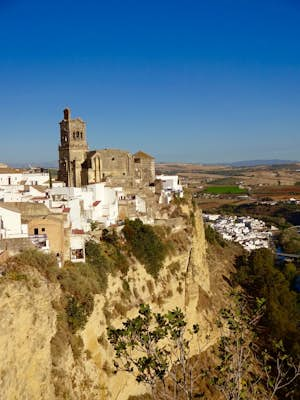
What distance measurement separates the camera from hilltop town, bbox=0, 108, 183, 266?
54.9 feet

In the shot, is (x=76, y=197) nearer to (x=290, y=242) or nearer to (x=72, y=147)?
(x=72, y=147)

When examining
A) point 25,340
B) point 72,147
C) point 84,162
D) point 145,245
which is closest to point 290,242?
point 84,162

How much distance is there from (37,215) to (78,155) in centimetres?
1282

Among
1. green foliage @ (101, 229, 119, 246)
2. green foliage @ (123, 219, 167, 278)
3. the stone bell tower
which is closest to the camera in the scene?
green foliage @ (101, 229, 119, 246)

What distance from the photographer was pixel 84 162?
30.7m

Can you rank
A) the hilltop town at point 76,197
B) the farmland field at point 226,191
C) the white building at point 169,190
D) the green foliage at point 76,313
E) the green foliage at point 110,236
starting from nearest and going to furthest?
the green foliage at point 76,313 → the hilltop town at point 76,197 → the green foliage at point 110,236 → the white building at point 169,190 → the farmland field at point 226,191

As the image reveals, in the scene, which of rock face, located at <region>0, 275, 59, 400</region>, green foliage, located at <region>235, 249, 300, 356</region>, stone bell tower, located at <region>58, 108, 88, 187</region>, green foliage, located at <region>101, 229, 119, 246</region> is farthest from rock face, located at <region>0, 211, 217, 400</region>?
stone bell tower, located at <region>58, 108, 88, 187</region>

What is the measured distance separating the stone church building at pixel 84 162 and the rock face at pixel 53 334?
1011 cm

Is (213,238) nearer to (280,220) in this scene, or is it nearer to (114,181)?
(114,181)

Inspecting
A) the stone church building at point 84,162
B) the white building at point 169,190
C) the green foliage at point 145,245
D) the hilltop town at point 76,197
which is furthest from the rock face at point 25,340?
the white building at point 169,190

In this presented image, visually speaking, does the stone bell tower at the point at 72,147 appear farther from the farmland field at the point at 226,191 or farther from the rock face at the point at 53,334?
the farmland field at the point at 226,191

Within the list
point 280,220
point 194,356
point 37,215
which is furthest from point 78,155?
point 280,220

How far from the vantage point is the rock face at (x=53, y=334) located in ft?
36.4

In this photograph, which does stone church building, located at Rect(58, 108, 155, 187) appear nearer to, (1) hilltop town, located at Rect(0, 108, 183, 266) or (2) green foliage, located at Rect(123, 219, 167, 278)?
(1) hilltop town, located at Rect(0, 108, 183, 266)
